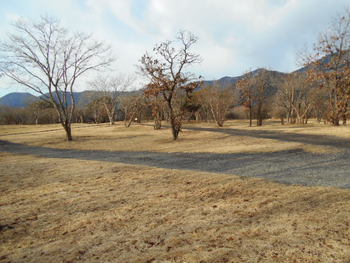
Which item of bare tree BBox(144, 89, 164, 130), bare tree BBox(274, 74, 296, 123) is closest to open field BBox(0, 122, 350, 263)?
bare tree BBox(144, 89, 164, 130)

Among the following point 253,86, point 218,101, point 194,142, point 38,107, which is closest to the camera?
point 194,142

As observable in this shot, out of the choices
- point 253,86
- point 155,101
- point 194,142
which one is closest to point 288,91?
point 253,86

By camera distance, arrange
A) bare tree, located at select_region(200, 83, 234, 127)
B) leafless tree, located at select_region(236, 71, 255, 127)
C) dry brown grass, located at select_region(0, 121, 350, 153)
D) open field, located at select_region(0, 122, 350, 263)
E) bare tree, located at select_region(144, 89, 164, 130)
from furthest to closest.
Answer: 1. bare tree, located at select_region(200, 83, 234, 127)
2. leafless tree, located at select_region(236, 71, 255, 127)
3. bare tree, located at select_region(144, 89, 164, 130)
4. dry brown grass, located at select_region(0, 121, 350, 153)
5. open field, located at select_region(0, 122, 350, 263)

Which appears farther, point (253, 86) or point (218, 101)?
point (218, 101)

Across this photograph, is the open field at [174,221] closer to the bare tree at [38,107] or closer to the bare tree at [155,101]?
the bare tree at [155,101]

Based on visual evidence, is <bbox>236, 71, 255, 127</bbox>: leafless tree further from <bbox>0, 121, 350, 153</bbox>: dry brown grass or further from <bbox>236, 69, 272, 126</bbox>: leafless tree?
<bbox>0, 121, 350, 153</bbox>: dry brown grass

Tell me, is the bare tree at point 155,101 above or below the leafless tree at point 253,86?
below

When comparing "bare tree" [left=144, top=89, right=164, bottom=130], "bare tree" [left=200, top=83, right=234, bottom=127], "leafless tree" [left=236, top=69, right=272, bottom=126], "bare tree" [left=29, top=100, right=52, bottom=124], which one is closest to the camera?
"bare tree" [left=144, top=89, right=164, bottom=130]

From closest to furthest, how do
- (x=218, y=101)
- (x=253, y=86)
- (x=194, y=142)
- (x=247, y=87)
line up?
(x=194, y=142) → (x=247, y=87) → (x=253, y=86) → (x=218, y=101)

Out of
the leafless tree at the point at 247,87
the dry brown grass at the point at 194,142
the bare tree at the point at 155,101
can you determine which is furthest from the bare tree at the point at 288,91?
the bare tree at the point at 155,101

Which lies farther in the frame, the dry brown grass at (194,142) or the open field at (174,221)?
the dry brown grass at (194,142)

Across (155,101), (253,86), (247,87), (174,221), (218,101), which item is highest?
(253,86)

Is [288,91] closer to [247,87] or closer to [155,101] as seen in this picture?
[247,87]

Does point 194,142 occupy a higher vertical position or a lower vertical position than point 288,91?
lower
